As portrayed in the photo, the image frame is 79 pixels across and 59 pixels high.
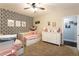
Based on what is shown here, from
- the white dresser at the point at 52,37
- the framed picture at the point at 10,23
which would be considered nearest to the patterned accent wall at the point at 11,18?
the framed picture at the point at 10,23

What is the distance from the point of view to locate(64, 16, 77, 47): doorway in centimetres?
134

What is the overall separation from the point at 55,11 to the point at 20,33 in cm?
71

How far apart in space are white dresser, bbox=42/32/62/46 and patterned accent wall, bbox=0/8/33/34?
341mm

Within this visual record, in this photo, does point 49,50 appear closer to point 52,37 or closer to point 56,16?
point 52,37

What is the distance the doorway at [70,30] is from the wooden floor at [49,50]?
11cm

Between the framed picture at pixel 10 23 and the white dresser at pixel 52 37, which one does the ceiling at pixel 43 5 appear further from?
the white dresser at pixel 52 37

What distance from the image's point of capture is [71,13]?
4.27 feet

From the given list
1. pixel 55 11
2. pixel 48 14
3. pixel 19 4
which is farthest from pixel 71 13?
pixel 19 4

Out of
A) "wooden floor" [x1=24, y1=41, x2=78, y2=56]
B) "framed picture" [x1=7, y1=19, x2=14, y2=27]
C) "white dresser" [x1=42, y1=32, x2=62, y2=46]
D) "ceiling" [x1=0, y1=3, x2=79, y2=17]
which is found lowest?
"wooden floor" [x1=24, y1=41, x2=78, y2=56]

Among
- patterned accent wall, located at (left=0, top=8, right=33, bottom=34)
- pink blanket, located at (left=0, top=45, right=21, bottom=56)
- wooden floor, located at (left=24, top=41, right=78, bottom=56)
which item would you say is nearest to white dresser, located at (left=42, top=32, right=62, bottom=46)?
wooden floor, located at (left=24, top=41, right=78, bottom=56)

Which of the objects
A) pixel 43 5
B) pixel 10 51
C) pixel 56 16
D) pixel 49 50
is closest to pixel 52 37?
pixel 49 50

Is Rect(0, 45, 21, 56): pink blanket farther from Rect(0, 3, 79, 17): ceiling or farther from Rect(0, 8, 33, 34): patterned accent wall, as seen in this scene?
Rect(0, 3, 79, 17): ceiling

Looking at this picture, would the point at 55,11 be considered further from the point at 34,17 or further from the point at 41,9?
the point at 34,17

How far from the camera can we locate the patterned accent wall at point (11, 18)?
4.11 feet
